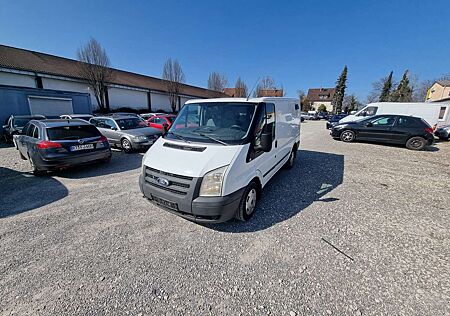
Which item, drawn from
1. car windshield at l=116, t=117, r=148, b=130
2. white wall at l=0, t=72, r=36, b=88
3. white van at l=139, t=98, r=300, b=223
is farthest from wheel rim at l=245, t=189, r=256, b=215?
white wall at l=0, t=72, r=36, b=88

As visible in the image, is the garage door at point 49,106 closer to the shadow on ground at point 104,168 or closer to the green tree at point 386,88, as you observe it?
the shadow on ground at point 104,168

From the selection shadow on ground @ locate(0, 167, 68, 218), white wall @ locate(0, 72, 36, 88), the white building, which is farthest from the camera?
the white building

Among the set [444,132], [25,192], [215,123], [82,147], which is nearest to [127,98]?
[82,147]

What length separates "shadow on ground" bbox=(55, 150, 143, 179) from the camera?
5.55 meters

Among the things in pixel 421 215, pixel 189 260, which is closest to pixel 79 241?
pixel 189 260

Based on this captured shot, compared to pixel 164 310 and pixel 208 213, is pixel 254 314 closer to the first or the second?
pixel 164 310

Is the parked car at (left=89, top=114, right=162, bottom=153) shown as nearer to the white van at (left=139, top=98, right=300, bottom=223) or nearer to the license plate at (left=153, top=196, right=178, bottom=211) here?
the white van at (left=139, top=98, right=300, bottom=223)

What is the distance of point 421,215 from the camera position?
3619 millimetres

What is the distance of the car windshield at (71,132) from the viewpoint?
16.8 feet

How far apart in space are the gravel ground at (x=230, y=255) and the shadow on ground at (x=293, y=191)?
0.04 metres

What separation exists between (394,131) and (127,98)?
3055 cm

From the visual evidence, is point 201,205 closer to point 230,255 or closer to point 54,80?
point 230,255

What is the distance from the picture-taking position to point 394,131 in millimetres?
9930

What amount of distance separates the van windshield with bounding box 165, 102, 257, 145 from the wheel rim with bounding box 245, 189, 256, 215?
933 mm
